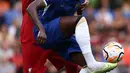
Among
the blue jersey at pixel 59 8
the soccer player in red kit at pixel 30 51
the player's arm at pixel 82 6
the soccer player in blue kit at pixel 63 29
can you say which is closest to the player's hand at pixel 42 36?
the soccer player in blue kit at pixel 63 29

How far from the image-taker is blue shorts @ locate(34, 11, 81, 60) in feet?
28.0

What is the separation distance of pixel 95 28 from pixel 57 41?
22.8 ft

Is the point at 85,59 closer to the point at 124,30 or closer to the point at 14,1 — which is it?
the point at 124,30

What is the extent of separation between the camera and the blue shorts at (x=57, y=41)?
8.54 meters

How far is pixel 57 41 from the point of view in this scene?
339 inches

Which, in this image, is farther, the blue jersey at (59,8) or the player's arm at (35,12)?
→ the blue jersey at (59,8)

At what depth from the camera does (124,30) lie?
15594 mm

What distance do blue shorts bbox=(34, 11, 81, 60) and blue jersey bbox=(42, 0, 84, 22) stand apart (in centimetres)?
12

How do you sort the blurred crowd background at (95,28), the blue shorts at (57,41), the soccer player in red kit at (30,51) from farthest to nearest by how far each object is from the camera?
the blurred crowd background at (95,28) → the soccer player in red kit at (30,51) → the blue shorts at (57,41)

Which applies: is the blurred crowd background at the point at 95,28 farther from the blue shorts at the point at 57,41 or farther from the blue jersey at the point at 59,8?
the blue jersey at the point at 59,8

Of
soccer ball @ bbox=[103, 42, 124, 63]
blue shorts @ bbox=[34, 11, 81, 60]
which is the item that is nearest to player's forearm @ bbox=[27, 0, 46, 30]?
blue shorts @ bbox=[34, 11, 81, 60]

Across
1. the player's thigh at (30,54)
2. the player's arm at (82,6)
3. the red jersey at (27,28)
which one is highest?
the player's arm at (82,6)

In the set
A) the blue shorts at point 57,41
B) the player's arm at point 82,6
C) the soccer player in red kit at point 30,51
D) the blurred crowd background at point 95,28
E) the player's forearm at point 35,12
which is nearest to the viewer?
the player's forearm at point 35,12

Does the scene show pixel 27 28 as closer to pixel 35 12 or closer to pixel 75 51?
pixel 35 12
